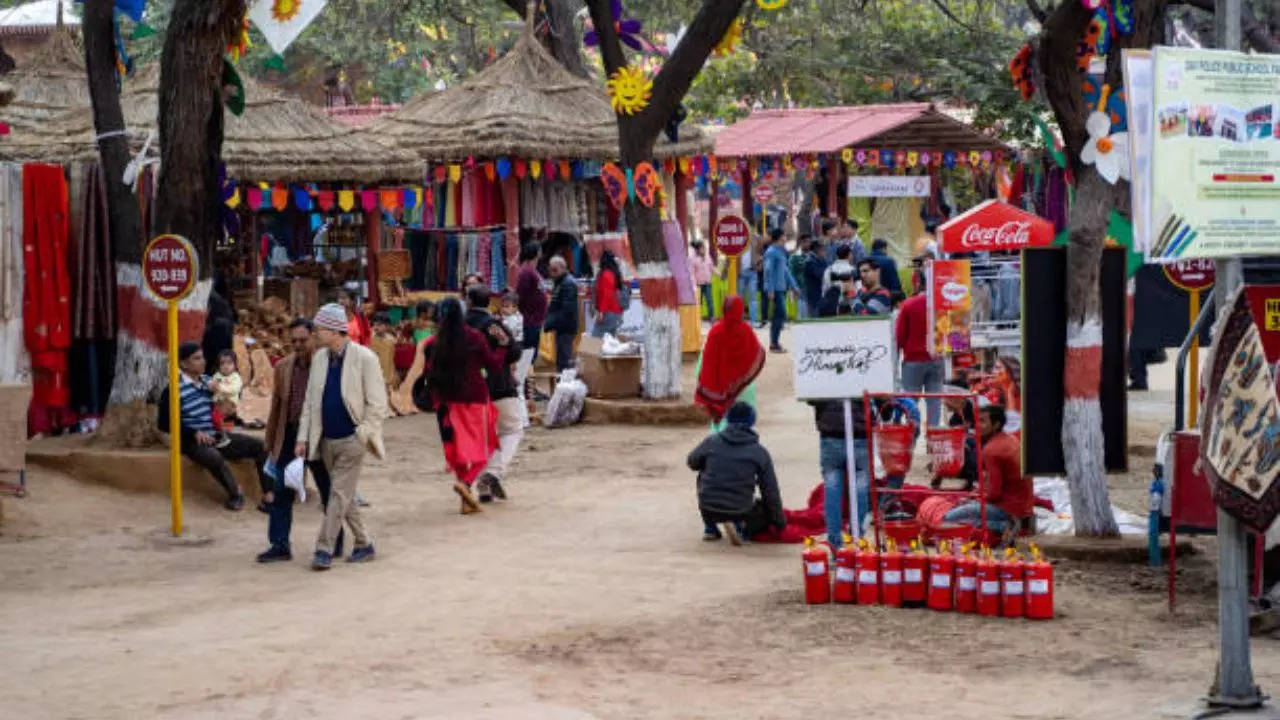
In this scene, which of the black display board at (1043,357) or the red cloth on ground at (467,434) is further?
the red cloth on ground at (467,434)

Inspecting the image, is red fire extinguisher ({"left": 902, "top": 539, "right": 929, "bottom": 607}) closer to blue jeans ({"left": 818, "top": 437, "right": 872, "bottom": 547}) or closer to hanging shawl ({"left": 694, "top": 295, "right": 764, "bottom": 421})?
blue jeans ({"left": 818, "top": 437, "right": 872, "bottom": 547})

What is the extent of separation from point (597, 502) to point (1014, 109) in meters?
15.8

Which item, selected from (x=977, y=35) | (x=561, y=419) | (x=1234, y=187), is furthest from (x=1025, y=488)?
(x=977, y=35)

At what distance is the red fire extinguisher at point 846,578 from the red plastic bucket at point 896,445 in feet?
3.54

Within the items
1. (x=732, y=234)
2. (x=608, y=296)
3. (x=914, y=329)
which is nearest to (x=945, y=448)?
(x=914, y=329)

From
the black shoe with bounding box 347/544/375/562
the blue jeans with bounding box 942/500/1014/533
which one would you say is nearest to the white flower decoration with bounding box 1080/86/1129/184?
the blue jeans with bounding box 942/500/1014/533

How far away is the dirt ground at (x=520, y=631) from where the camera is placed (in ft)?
30.7

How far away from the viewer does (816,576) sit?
11508 millimetres

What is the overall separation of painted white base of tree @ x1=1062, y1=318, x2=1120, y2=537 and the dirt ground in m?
0.56

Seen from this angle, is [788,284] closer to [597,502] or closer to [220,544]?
[597,502]

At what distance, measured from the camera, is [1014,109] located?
3031cm

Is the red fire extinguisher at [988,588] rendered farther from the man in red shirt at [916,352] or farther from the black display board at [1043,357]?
the man in red shirt at [916,352]

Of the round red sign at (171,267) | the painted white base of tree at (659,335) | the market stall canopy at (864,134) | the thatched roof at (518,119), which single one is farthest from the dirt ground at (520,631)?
the market stall canopy at (864,134)

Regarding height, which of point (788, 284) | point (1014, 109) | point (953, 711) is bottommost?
point (953, 711)
